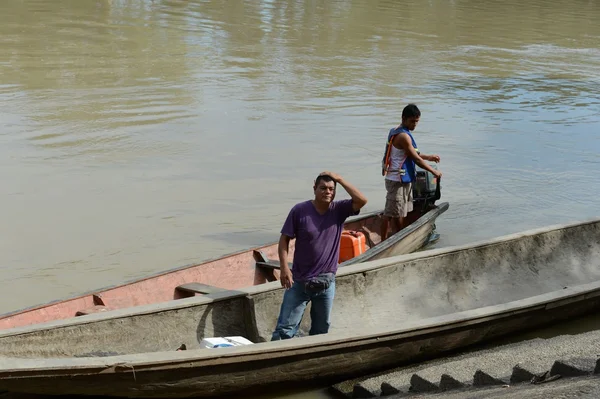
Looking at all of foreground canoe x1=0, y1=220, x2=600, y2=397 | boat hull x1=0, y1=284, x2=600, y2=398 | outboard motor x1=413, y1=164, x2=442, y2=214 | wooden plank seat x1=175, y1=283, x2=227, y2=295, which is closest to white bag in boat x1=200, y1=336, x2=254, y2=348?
foreground canoe x1=0, y1=220, x2=600, y2=397

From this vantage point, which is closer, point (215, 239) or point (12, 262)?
point (12, 262)

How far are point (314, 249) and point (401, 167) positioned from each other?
312cm

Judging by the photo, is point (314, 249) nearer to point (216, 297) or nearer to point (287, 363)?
point (287, 363)

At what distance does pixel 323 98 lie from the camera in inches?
715

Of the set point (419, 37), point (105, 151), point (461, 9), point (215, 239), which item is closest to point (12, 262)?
point (215, 239)

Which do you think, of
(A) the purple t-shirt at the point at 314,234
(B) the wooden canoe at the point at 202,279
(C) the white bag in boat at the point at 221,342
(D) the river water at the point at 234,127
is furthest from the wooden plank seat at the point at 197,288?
(D) the river water at the point at 234,127

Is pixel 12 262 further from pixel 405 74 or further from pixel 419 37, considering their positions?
pixel 419 37

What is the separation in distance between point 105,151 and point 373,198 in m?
4.35

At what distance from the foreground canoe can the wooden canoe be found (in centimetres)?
51

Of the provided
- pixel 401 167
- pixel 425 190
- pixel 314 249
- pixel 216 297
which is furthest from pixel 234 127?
pixel 314 249

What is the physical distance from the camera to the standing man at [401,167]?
28.6 feet

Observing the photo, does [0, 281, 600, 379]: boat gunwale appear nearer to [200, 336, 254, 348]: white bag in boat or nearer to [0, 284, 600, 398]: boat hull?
[0, 284, 600, 398]: boat hull

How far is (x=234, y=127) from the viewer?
15.6 meters

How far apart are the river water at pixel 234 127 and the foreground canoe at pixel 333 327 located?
2.50 metres
